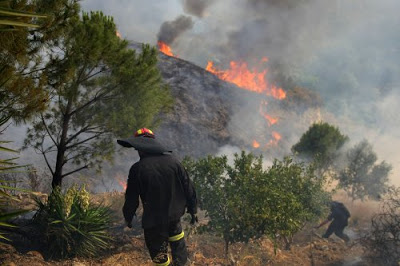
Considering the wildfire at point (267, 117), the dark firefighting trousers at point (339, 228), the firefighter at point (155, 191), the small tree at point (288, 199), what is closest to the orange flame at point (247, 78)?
the wildfire at point (267, 117)

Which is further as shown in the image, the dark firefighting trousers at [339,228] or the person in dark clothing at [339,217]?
the dark firefighting trousers at [339,228]

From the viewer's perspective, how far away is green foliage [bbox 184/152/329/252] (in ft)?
24.1

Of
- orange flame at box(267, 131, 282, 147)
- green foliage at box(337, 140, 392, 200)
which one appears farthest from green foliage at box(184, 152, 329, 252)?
orange flame at box(267, 131, 282, 147)

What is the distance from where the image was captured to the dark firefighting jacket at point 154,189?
4945 millimetres

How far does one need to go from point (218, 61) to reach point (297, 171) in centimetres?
5485

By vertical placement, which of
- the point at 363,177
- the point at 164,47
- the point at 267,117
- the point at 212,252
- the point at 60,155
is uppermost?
the point at 164,47

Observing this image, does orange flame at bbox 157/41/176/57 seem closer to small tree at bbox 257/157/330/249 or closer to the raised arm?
small tree at bbox 257/157/330/249

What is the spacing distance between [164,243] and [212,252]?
4.04 m

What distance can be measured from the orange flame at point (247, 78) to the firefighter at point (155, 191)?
4373 cm

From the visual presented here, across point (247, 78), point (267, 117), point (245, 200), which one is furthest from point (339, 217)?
point (247, 78)

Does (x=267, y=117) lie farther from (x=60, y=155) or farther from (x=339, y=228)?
(x=60, y=155)

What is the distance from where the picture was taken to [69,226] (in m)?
5.80

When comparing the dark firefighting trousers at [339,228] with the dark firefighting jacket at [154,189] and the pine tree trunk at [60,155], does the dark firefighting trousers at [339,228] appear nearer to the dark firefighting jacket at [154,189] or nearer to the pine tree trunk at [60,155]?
the dark firefighting jacket at [154,189]

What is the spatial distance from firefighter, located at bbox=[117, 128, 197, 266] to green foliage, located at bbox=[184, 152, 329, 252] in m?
2.54
